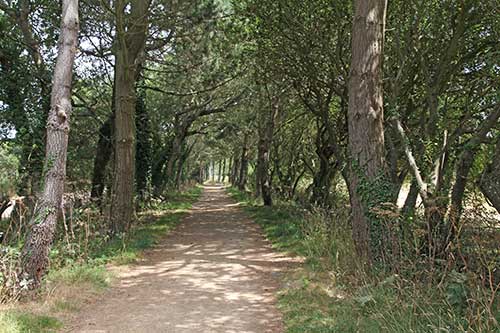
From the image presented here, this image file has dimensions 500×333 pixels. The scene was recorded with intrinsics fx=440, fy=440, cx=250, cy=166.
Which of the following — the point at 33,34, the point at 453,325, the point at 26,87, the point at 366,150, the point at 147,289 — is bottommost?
the point at 147,289

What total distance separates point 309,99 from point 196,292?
10295 mm

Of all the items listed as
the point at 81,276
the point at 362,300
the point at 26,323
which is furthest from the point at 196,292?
the point at 362,300

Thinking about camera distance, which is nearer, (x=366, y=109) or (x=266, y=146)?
(x=366, y=109)

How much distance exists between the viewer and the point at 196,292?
714 centimetres

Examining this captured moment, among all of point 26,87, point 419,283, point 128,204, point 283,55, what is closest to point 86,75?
point 26,87

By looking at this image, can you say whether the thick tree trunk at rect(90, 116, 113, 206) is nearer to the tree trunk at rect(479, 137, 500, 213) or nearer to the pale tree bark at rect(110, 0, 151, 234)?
the pale tree bark at rect(110, 0, 151, 234)

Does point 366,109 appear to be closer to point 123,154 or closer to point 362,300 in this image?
point 362,300

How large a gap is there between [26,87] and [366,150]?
1249cm

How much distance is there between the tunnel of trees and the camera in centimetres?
655

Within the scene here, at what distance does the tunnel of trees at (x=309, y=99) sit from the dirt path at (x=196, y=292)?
4.48 ft

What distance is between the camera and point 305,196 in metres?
20.6

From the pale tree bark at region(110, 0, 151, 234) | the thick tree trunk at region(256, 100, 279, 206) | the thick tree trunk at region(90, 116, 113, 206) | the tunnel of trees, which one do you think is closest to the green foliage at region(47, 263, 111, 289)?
the tunnel of trees

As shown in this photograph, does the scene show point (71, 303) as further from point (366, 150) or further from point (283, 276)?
point (366, 150)

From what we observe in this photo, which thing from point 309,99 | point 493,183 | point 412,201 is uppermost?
point 309,99
